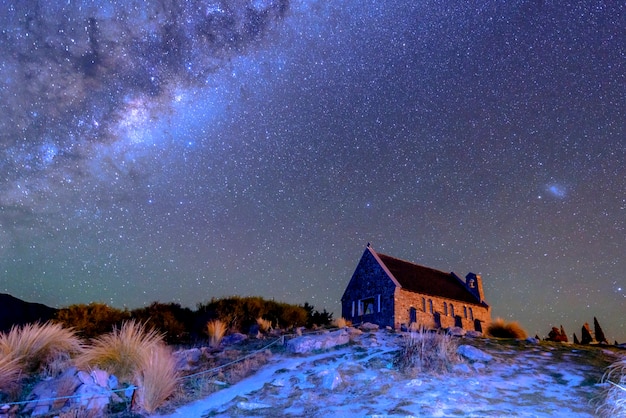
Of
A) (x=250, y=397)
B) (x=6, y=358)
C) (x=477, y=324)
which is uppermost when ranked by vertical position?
(x=477, y=324)

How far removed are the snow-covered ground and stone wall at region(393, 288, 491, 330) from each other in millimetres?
16096

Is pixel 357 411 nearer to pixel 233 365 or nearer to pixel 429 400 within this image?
pixel 429 400

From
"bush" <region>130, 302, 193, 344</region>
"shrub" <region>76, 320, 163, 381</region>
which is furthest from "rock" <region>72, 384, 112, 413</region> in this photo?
"bush" <region>130, 302, 193, 344</region>

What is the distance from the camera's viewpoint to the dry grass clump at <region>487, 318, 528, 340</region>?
2392cm

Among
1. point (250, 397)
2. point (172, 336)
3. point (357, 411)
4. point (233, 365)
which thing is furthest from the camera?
point (172, 336)

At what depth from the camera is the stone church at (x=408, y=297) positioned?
27578mm

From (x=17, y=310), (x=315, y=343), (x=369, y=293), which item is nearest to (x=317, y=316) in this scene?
(x=369, y=293)

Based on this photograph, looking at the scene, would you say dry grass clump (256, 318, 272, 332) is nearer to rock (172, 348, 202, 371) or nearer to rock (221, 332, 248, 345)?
rock (221, 332, 248, 345)

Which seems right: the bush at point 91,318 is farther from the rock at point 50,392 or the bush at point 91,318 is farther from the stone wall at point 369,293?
the stone wall at point 369,293

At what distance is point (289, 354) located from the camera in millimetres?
11852

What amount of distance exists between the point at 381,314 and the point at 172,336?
45.4ft

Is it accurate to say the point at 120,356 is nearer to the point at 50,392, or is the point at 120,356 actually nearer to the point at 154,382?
the point at 50,392

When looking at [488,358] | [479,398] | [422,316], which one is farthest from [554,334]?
[479,398]

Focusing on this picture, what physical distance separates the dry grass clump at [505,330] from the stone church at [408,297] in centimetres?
374
